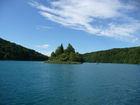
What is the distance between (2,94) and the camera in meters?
29.2

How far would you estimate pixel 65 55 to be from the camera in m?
183

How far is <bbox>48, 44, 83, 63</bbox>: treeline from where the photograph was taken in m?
180

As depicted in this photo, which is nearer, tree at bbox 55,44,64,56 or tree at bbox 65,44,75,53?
tree at bbox 65,44,75,53

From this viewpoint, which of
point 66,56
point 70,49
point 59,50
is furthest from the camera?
point 59,50

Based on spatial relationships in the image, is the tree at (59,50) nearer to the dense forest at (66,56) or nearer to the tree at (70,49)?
the dense forest at (66,56)

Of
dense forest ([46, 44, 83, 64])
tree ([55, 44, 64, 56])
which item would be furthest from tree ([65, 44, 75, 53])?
tree ([55, 44, 64, 56])

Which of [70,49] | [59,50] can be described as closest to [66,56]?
[70,49]

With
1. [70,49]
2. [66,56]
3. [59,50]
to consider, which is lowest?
[66,56]

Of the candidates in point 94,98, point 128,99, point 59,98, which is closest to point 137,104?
point 128,99

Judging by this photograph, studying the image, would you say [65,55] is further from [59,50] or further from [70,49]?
[59,50]

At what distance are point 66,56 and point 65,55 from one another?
2.08m

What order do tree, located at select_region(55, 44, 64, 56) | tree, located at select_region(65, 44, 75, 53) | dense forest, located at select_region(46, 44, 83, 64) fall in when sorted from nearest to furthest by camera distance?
dense forest, located at select_region(46, 44, 83, 64) → tree, located at select_region(65, 44, 75, 53) → tree, located at select_region(55, 44, 64, 56)

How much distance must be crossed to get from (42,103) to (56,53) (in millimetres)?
170764

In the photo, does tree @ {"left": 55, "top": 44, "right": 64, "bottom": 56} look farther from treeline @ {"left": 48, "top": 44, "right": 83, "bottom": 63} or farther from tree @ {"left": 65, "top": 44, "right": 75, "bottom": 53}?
tree @ {"left": 65, "top": 44, "right": 75, "bottom": 53}
